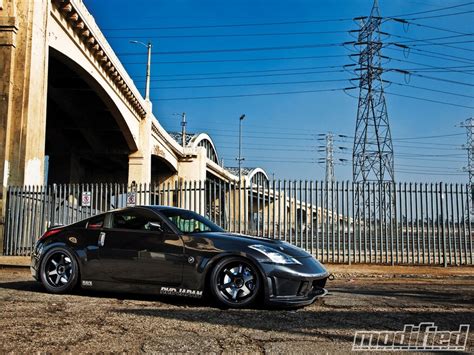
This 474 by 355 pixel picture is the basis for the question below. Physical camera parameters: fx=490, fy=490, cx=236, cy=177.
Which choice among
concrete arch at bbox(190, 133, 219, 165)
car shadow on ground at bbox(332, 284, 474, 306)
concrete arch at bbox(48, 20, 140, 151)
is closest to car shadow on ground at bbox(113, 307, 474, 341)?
car shadow on ground at bbox(332, 284, 474, 306)

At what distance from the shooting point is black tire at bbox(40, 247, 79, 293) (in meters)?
6.79

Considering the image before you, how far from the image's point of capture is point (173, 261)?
20.1 feet

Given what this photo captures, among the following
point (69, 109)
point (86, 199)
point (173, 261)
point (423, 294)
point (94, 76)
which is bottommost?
point (423, 294)

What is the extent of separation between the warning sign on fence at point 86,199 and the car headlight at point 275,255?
411 inches

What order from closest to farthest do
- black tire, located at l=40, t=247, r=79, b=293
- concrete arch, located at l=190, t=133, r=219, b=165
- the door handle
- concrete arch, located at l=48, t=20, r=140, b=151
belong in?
the door handle, black tire, located at l=40, t=247, r=79, b=293, concrete arch, located at l=48, t=20, r=140, b=151, concrete arch, located at l=190, t=133, r=219, b=165

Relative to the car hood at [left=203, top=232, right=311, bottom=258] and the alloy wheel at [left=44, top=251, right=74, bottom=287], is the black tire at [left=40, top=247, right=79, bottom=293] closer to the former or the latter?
the alloy wheel at [left=44, top=251, right=74, bottom=287]

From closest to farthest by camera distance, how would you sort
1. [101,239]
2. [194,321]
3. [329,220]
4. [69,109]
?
1. [194,321]
2. [101,239]
3. [329,220]
4. [69,109]

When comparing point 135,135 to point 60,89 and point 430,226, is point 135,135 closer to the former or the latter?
point 60,89

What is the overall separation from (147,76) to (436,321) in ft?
119

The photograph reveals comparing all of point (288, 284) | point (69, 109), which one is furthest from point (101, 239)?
point (69, 109)

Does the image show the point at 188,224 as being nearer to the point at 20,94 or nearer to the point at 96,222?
the point at 96,222

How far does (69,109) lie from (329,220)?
20.3 m

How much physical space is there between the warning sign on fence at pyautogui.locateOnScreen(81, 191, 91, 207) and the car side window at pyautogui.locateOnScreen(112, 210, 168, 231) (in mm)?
8740

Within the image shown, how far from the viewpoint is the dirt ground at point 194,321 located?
4.13m
